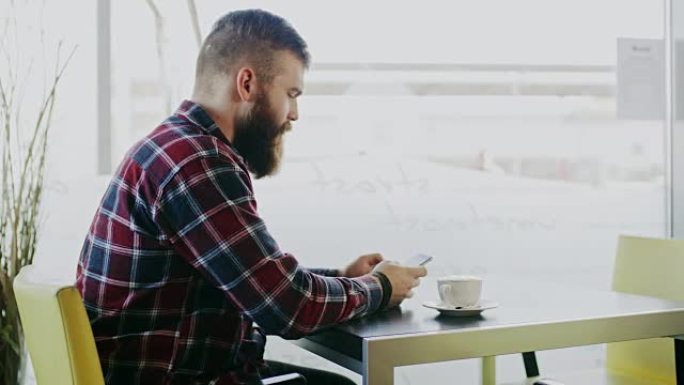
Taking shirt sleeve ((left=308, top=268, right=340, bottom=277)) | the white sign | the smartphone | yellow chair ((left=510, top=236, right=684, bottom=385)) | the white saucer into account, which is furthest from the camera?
the white sign

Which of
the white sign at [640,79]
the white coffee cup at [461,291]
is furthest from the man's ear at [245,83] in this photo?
the white sign at [640,79]

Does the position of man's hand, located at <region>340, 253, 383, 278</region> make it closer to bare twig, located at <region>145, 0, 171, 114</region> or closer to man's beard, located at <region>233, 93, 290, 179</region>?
man's beard, located at <region>233, 93, 290, 179</region>

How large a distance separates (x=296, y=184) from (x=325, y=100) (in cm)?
31

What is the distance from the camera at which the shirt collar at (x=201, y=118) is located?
5.50 feet

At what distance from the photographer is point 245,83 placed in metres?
1.73

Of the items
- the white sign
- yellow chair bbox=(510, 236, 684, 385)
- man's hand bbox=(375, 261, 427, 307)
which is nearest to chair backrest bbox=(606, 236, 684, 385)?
yellow chair bbox=(510, 236, 684, 385)

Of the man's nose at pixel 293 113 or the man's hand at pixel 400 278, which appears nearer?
the man's hand at pixel 400 278

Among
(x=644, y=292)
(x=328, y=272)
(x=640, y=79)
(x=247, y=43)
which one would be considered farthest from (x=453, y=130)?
(x=247, y=43)

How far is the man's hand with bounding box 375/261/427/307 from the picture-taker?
1.69m

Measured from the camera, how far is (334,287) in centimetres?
157

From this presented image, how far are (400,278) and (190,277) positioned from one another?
406 millimetres

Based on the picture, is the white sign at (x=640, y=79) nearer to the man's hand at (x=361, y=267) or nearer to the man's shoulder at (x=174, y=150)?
the man's hand at (x=361, y=267)

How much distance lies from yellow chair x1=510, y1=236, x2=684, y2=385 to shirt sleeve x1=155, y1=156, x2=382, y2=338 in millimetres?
978

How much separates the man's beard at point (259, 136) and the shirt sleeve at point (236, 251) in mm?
213
